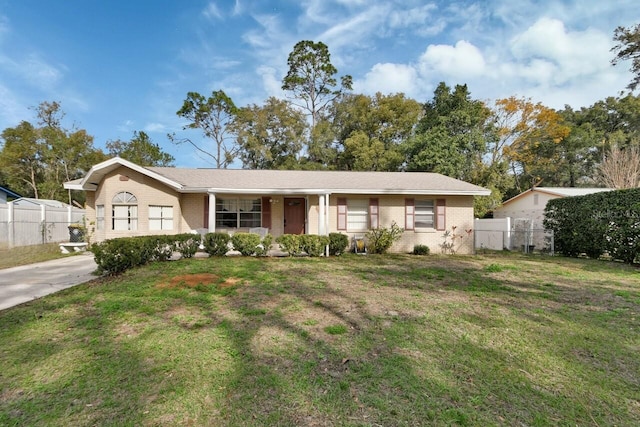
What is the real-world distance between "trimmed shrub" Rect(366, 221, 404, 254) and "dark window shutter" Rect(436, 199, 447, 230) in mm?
2144

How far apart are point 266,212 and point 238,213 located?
1286 millimetres

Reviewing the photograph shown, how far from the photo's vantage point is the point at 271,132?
92.3 ft

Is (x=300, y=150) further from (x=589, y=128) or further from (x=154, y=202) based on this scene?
(x=589, y=128)

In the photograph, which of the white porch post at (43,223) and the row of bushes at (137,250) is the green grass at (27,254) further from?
the row of bushes at (137,250)

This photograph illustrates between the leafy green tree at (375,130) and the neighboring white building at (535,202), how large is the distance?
8.62 m

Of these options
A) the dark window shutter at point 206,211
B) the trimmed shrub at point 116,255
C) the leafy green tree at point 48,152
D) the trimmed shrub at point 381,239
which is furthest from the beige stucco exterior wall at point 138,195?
the leafy green tree at point 48,152

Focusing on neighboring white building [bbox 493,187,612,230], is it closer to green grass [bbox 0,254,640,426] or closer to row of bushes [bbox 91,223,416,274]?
row of bushes [bbox 91,223,416,274]

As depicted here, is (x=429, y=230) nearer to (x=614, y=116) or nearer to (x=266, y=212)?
(x=266, y=212)

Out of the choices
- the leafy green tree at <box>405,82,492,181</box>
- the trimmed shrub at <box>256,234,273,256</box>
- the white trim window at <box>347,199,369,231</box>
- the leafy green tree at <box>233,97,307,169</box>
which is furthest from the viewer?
the leafy green tree at <box>233,97,307,169</box>

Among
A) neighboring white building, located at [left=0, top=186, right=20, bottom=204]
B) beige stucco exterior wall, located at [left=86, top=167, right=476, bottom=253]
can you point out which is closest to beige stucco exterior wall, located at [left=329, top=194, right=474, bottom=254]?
beige stucco exterior wall, located at [left=86, top=167, right=476, bottom=253]

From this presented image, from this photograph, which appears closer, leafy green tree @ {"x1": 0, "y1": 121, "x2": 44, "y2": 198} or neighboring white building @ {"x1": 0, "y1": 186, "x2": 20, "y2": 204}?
neighboring white building @ {"x1": 0, "y1": 186, "x2": 20, "y2": 204}

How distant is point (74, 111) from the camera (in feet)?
91.9

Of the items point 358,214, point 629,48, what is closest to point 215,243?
point 358,214

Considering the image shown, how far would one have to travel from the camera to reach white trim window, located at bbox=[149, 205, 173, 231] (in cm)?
1285
